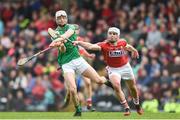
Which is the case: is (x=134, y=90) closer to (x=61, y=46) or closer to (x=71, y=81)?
(x=71, y=81)

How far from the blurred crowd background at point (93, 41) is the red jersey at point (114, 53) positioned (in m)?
4.59

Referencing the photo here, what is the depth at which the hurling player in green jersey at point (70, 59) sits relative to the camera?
21.2m

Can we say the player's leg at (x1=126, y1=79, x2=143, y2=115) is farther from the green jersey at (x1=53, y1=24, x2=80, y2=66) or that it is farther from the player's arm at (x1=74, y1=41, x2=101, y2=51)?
the green jersey at (x1=53, y1=24, x2=80, y2=66)

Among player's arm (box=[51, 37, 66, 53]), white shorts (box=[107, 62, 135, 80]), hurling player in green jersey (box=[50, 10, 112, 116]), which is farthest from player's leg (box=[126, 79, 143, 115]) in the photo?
player's arm (box=[51, 37, 66, 53])

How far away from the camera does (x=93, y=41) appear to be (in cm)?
3086

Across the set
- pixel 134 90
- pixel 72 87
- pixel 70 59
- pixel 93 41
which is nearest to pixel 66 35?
pixel 70 59

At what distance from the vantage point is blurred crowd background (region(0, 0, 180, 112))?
2797cm

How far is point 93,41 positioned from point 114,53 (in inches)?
347

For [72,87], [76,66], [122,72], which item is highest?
[76,66]

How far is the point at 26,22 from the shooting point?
3309 cm

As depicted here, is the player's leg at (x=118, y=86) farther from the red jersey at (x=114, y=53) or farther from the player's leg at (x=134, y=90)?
the player's leg at (x=134, y=90)

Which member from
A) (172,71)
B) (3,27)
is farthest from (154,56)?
(3,27)

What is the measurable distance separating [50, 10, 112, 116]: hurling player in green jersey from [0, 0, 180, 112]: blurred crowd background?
5434 millimetres

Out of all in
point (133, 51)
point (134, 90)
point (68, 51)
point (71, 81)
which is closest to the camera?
point (71, 81)
